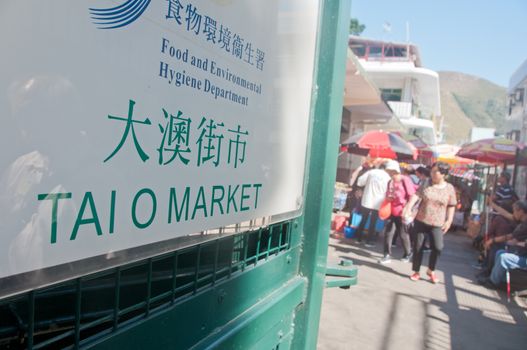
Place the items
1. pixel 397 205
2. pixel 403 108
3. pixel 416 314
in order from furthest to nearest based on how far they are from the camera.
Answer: pixel 403 108 → pixel 397 205 → pixel 416 314

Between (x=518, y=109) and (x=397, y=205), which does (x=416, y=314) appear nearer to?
(x=397, y=205)

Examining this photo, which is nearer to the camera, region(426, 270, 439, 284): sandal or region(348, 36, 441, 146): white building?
region(426, 270, 439, 284): sandal

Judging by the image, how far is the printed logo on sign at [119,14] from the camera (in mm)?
857

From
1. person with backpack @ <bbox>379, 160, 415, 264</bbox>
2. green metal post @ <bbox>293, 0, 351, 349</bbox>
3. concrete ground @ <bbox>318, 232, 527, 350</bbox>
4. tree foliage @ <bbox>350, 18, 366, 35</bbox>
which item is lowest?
concrete ground @ <bbox>318, 232, 527, 350</bbox>

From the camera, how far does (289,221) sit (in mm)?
1929

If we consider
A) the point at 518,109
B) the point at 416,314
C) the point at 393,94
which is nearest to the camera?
the point at 416,314

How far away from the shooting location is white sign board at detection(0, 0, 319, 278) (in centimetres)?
74

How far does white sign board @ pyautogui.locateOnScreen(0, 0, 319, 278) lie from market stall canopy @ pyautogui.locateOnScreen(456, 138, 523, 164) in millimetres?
9400

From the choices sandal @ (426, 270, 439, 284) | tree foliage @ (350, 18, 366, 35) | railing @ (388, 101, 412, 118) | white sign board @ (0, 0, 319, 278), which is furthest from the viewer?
tree foliage @ (350, 18, 366, 35)

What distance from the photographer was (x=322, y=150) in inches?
79.9

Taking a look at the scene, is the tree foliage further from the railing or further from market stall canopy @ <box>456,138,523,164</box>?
market stall canopy @ <box>456,138,523,164</box>

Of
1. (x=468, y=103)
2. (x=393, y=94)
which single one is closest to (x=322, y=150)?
(x=393, y=94)

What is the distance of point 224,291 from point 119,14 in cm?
91

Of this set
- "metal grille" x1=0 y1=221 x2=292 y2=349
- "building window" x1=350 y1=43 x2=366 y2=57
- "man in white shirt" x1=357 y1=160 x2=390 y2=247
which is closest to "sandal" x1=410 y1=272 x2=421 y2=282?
"man in white shirt" x1=357 y1=160 x2=390 y2=247
